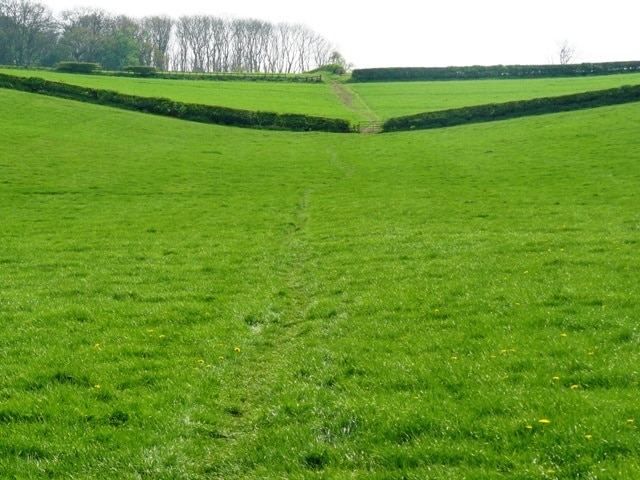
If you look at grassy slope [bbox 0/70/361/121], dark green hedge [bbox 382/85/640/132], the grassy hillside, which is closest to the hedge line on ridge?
grassy slope [bbox 0/70/361/121]

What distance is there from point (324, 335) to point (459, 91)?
7766 cm

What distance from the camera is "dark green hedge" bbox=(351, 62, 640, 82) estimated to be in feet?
303

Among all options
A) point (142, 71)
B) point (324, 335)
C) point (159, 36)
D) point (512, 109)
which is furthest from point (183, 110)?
point (159, 36)

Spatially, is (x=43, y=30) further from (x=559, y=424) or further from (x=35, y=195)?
(x=559, y=424)

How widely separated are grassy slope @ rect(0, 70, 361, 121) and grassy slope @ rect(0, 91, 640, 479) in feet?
138

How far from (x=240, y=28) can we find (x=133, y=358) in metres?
175

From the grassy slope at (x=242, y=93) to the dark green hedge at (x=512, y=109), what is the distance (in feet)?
23.6

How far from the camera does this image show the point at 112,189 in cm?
3181

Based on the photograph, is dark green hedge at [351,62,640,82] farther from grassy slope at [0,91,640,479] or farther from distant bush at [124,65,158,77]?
grassy slope at [0,91,640,479]

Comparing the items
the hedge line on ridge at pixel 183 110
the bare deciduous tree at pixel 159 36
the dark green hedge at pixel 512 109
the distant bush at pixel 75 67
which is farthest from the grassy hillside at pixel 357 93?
the bare deciduous tree at pixel 159 36

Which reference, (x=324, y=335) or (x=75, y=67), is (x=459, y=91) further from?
(x=324, y=335)

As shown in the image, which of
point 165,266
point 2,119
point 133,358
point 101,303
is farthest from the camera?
point 2,119

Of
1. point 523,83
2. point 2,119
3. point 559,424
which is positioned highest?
point 523,83

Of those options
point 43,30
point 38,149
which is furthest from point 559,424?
point 43,30
